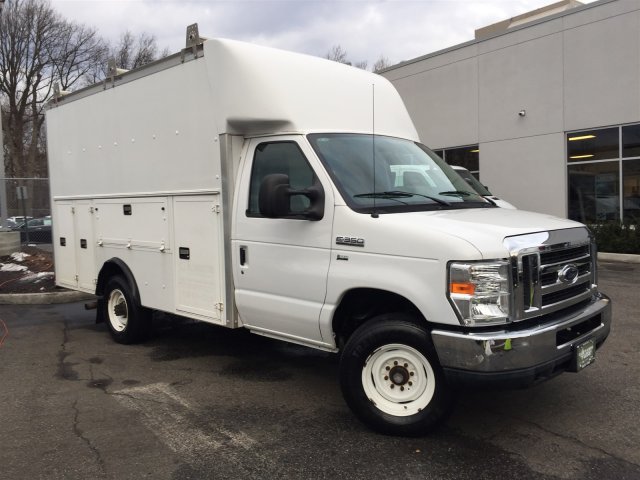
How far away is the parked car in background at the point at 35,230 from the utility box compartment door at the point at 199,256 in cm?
1195

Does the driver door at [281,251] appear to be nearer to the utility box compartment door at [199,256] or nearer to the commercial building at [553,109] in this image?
the utility box compartment door at [199,256]

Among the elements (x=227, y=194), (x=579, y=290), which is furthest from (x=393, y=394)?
(x=227, y=194)

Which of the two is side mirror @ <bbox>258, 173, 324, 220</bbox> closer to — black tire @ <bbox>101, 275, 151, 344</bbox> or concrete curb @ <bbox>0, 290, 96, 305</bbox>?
black tire @ <bbox>101, 275, 151, 344</bbox>

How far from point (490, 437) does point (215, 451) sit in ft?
6.34

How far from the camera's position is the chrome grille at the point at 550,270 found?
3627 millimetres

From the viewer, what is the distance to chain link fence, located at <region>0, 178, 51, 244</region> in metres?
15.6

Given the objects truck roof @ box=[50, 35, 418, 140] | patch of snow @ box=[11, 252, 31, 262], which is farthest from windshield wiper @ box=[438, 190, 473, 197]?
patch of snow @ box=[11, 252, 31, 262]

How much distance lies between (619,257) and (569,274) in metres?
10.7

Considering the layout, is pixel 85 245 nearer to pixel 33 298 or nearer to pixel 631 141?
pixel 33 298

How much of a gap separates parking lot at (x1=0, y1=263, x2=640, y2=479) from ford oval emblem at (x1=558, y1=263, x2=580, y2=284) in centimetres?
110

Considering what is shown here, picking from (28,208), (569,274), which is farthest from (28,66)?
(569,274)

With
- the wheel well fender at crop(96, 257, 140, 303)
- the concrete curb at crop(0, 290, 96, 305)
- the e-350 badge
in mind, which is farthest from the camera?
the concrete curb at crop(0, 290, 96, 305)

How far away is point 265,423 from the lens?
4.34 meters

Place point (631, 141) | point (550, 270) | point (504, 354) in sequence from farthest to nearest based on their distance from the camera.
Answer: point (631, 141) < point (550, 270) < point (504, 354)
